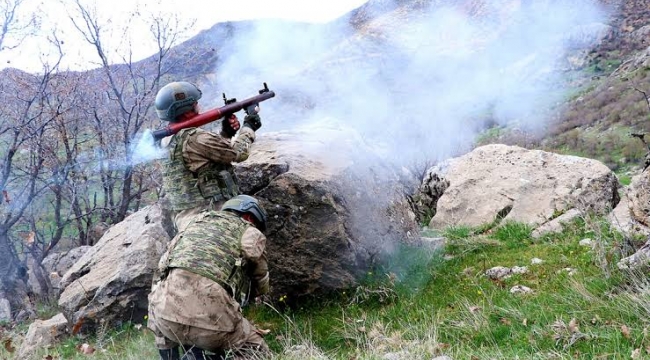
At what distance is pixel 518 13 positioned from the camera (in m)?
32.0

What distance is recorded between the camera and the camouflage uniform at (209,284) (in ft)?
12.8

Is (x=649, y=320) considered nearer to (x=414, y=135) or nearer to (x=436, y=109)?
(x=414, y=135)

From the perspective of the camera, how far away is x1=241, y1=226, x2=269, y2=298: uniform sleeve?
4.24m

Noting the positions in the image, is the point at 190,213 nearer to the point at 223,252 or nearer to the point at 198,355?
the point at 223,252

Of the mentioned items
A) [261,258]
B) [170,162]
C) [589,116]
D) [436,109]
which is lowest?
[589,116]

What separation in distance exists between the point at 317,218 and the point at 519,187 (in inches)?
158

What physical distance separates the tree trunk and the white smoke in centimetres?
530

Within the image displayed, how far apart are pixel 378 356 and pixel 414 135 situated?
12886 mm

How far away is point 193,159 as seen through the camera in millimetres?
5195

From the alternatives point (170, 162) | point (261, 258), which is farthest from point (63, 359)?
point (261, 258)

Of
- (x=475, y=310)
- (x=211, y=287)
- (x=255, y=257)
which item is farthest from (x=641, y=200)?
(x=211, y=287)

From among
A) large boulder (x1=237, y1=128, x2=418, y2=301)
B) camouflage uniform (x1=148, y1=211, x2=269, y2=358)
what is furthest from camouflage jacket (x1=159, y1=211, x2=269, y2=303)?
large boulder (x1=237, y1=128, x2=418, y2=301)

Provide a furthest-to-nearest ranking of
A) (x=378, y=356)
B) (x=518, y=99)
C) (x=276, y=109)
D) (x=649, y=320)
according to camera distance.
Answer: (x=518, y=99)
(x=276, y=109)
(x=378, y=356)
(x=649, y=320)

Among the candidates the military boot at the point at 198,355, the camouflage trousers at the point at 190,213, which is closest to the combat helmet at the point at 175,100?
the camouflage trousers at the point at 190,213
